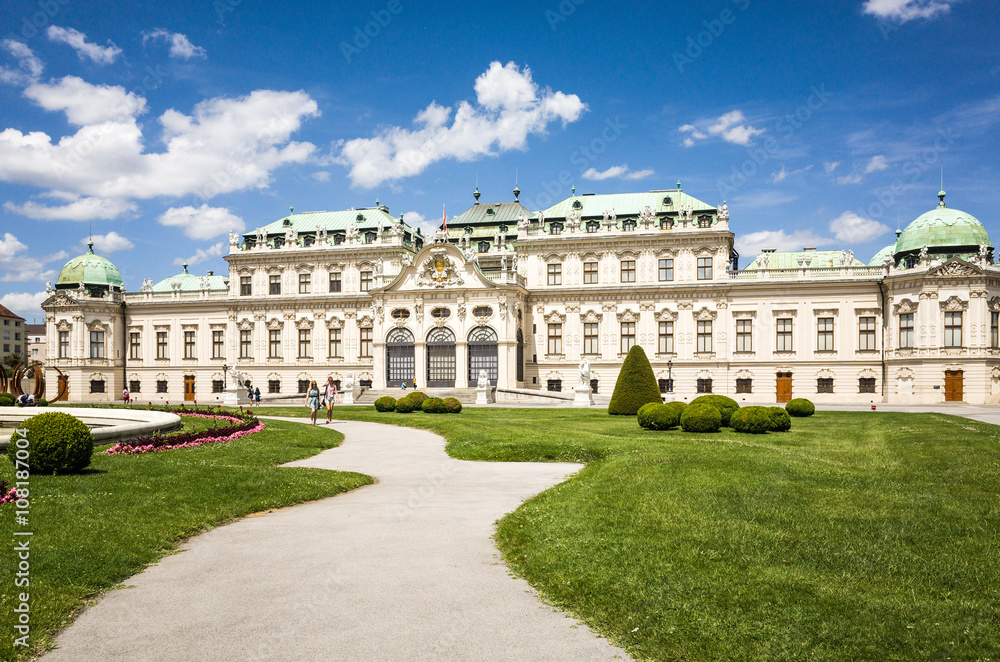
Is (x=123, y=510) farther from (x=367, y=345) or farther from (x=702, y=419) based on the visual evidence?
(x=367, y=345)

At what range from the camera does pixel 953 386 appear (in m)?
52.6

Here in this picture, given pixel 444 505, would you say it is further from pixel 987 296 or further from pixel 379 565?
pixel 987 296

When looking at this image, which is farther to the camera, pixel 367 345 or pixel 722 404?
pixel 367 345

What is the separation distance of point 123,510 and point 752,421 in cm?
2282

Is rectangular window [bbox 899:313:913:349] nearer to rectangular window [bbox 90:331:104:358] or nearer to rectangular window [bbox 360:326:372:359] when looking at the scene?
rectangular window [bbox 360:326:372:359]

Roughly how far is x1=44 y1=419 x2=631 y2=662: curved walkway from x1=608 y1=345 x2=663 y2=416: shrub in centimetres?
2682

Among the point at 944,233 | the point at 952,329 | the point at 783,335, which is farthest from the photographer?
the point at 783,335

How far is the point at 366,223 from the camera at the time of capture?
228 ft

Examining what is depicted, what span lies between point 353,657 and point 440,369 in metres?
55.7

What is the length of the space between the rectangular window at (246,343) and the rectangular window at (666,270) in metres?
38.4

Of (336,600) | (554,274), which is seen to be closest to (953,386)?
(554,274)

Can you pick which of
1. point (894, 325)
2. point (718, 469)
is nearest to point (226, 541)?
point (718, 469)

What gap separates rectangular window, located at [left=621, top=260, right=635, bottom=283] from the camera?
2431 inches

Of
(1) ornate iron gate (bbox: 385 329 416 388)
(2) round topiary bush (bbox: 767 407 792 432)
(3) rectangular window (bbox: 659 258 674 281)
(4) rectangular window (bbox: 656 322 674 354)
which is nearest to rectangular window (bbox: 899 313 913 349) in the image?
(4) rectangular window (bbox: 656 322 674 354)
